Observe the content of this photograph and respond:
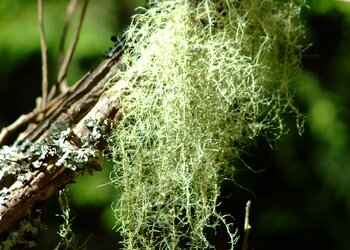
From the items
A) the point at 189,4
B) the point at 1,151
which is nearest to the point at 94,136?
the point at 1,151

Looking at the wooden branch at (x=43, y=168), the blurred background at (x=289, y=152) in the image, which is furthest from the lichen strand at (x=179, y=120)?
the blurred background at (x=289, y=152)

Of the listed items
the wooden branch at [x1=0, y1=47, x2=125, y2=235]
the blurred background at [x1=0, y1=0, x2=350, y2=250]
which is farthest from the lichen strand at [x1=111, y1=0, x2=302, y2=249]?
the blurred background at [x1=0, y1=0, x2=350, y2=250]

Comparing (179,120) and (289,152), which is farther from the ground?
(289,152)

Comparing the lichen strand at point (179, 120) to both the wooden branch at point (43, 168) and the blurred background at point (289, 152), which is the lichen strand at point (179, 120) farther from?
the blurred background at point (289, 152)

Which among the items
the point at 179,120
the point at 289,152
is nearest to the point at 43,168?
the point at 179,120

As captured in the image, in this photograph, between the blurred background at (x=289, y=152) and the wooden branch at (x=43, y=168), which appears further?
the blurred background at (x=289, y=152)

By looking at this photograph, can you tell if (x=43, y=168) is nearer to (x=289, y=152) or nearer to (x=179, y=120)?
(x=179, y=120)
